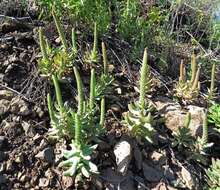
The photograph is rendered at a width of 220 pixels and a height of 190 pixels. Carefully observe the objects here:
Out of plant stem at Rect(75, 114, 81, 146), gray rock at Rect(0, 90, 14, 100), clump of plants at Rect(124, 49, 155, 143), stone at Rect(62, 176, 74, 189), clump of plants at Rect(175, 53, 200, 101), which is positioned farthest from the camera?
clump of plants at Rect(175, 53, 200, 101)

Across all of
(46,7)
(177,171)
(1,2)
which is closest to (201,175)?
(177,171)

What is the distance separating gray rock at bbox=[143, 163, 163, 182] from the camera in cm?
374

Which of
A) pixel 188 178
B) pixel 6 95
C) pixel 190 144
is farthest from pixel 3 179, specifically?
pixel 190 144

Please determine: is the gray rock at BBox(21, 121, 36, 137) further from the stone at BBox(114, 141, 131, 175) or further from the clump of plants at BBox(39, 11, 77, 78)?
the stone at BBox(114, 141, 131, 175)

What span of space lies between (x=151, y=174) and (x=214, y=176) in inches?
21.2

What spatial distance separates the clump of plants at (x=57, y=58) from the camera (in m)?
4.07

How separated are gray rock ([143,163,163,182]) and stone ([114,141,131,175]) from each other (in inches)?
7.1

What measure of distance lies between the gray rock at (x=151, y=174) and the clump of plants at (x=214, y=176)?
41cm

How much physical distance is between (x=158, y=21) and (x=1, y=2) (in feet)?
5.69

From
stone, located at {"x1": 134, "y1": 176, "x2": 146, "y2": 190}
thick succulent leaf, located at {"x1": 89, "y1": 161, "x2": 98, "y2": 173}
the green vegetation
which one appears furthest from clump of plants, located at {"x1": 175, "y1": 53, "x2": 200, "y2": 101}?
thick succulent leaf, located at {"x1": 89, "y1": 161, "x2": 98, "y2": 173}

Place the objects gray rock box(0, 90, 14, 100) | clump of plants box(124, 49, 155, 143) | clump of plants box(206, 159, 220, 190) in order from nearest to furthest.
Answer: clump of plants box(206, 159, 220, 190) < clump of plants box(124, 49, 155, 143) < gray rock box(0, 90, 14, 100)

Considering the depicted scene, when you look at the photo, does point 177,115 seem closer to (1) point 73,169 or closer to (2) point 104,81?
(2) point 104,81

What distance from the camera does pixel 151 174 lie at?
3764 mm

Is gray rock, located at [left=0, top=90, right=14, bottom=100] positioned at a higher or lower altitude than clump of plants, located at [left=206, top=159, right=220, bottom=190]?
higher
